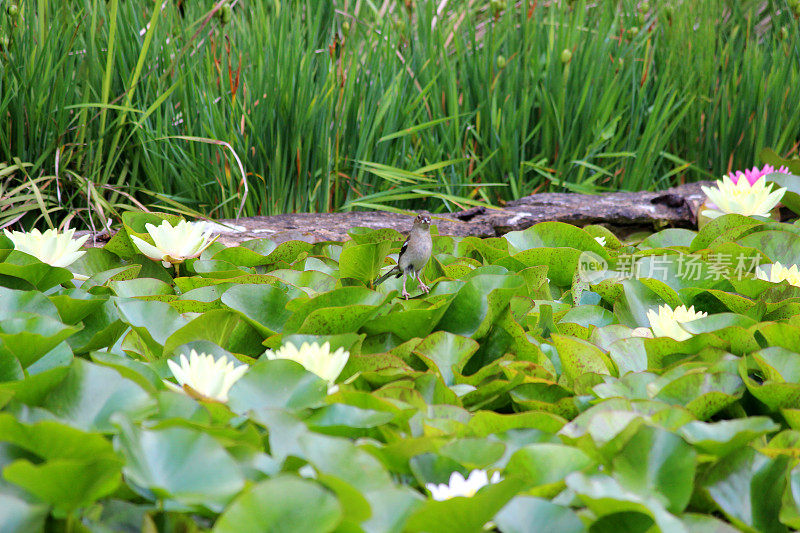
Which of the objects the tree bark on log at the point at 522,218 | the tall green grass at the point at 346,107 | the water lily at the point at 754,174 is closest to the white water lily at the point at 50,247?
the tree bark on log at the point at 522,218

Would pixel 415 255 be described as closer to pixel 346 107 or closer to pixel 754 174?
pixel 754 174

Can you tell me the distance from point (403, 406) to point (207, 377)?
0.25 m

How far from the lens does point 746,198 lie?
189 cm

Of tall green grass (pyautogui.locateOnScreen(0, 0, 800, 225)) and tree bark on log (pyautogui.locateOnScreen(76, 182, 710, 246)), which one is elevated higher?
tall green grass (pyautogui.locateOnScreen(0, 0, 800, 225))

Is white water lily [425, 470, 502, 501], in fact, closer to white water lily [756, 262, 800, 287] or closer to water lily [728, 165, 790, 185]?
white water lily [756, 262, 800, 287]

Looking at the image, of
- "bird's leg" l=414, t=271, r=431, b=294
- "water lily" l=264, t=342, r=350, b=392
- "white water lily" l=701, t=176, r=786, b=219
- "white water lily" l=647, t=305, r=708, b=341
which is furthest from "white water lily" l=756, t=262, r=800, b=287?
"water lily" l=264, t=342, r=350, b=392

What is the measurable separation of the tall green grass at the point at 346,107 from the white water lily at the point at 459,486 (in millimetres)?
1761

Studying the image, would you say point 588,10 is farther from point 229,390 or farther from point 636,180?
point 229,390

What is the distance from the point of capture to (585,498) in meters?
0.67

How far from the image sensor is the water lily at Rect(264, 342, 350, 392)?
92 cm

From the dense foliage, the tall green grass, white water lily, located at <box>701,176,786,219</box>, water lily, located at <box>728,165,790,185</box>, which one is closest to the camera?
the dense foliage

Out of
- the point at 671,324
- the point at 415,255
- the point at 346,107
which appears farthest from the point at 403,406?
the point at 346,107

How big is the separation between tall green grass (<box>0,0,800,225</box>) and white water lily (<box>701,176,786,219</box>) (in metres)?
1.01

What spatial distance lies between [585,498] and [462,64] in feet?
9.48
